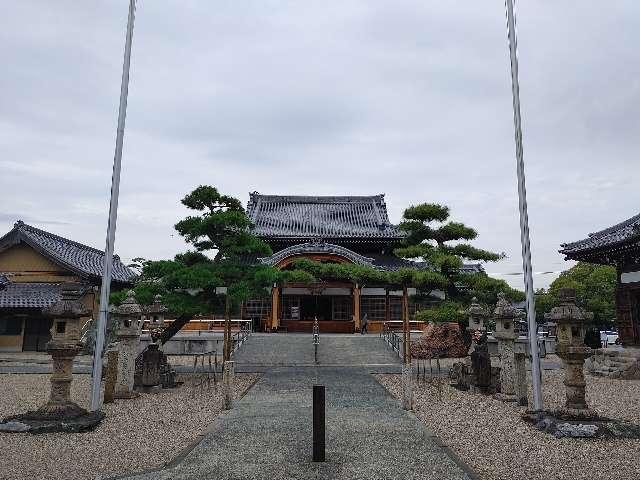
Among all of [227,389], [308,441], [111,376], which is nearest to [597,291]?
[227,389]

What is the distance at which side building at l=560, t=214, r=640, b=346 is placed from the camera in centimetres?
1636

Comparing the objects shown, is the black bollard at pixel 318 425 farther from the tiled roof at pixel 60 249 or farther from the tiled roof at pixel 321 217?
the tiled roof at pixel 321 217

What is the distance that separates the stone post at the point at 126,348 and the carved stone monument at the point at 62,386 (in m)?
2.79

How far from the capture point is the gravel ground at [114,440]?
587cm

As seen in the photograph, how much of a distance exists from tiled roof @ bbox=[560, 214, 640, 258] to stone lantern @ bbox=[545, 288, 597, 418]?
8.94m

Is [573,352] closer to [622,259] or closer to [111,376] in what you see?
[111,376]

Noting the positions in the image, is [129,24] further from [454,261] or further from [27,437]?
[454,261]

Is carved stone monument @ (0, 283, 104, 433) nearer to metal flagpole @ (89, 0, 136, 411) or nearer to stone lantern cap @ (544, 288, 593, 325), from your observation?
metal flagpole @ (89, 0, 136, 411)

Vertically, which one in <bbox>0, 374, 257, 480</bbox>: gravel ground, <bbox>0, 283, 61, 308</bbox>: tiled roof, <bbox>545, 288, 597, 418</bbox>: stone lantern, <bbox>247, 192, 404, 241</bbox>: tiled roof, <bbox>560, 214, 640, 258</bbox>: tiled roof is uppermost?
<bbox>247, 192, 404, 241</bbox>: tiled roof

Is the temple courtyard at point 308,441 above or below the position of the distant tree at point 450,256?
below

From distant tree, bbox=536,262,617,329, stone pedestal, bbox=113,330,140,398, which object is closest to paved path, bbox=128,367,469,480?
stone pedestal, bbox=113,330,140,398

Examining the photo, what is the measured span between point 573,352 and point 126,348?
10.2m

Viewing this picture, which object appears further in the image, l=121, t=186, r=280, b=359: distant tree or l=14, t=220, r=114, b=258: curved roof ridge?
l=14, t=220, r=114, b=258: curved roof ridge

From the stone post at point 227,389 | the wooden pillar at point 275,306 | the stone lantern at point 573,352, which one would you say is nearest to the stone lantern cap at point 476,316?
the stone lantern at point 573,352
